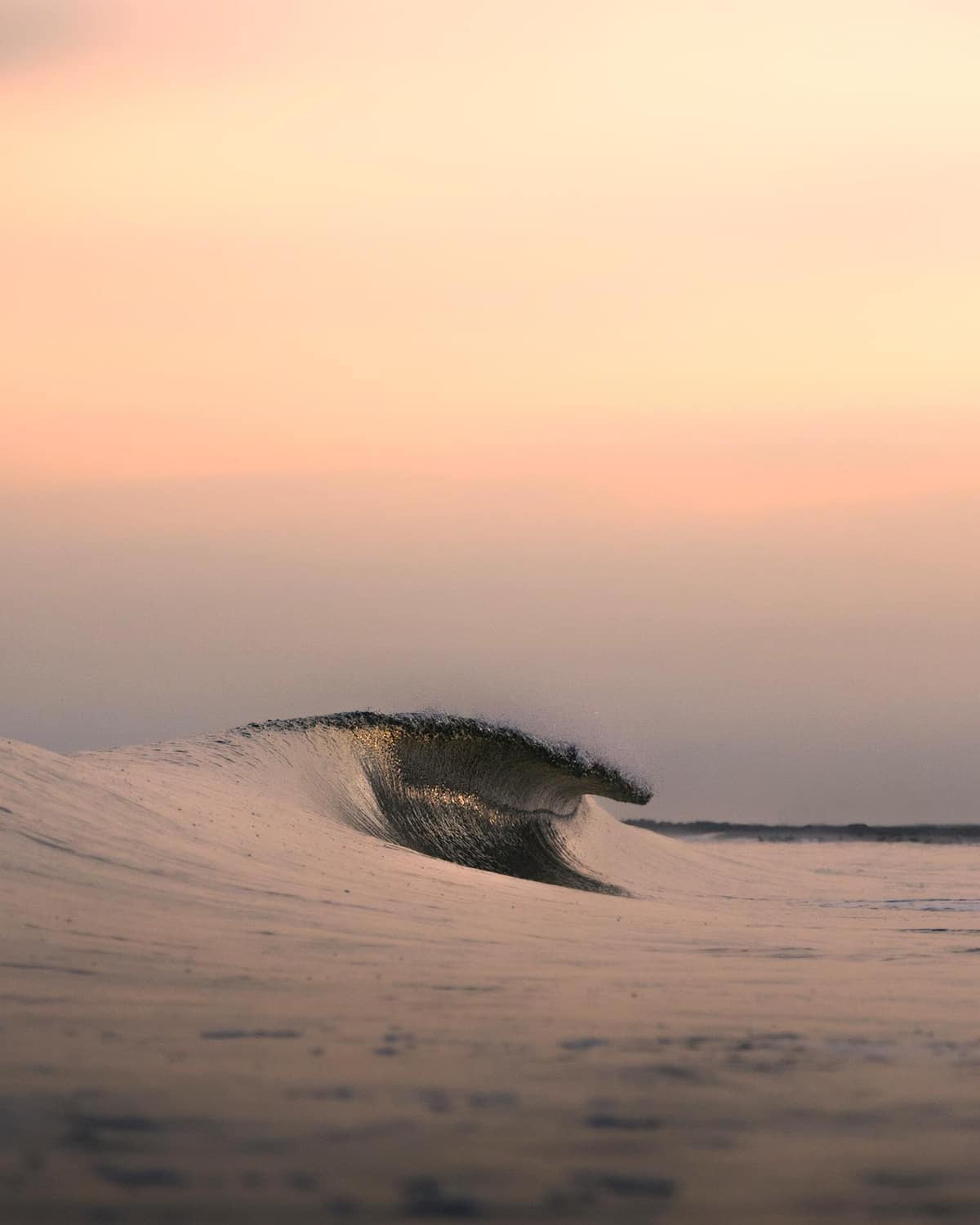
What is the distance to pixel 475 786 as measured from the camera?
14.0 m

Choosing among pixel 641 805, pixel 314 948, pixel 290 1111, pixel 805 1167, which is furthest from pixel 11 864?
pixel 641 805

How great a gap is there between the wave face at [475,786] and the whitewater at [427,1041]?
5.25m

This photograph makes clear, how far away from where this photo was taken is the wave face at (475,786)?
41.1 feet

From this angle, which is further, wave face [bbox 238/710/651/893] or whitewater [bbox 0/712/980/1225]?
wave face [bbox 238/710/651/893]

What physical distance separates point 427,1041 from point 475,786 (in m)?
11.2

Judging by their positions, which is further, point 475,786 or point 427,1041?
point 475,786

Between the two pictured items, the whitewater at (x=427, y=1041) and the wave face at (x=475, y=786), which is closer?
the whitewater at (x=427, y=1041)

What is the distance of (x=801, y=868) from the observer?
1593 cm

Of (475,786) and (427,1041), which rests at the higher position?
(475,786)

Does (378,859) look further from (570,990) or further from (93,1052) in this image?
(93,1052)

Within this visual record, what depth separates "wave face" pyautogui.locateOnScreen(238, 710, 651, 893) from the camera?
493 inches

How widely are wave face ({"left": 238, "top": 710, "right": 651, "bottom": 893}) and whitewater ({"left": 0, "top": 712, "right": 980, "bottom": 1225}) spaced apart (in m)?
5.25

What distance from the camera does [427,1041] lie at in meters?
2.87

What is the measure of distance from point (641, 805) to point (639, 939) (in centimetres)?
1139
